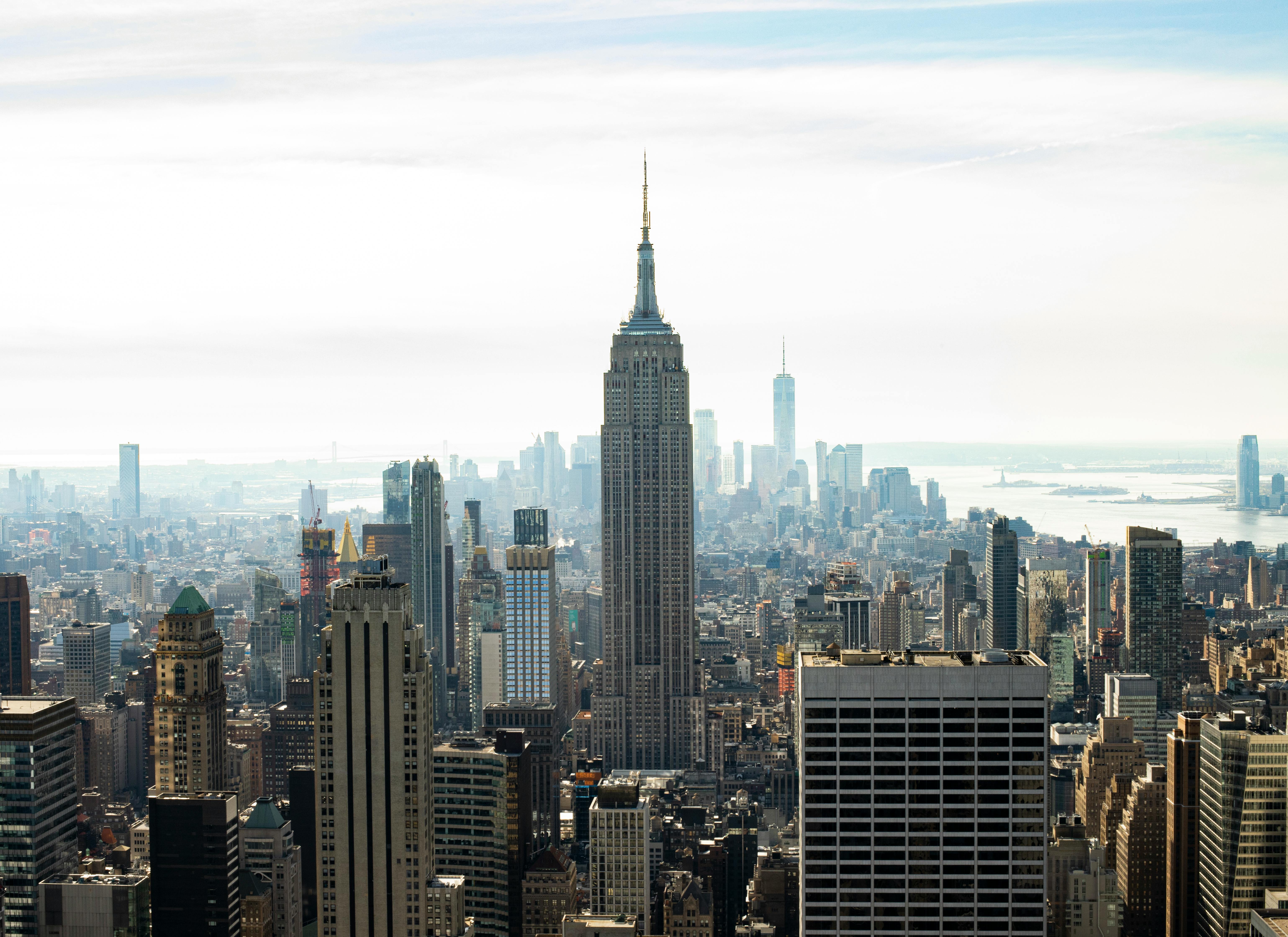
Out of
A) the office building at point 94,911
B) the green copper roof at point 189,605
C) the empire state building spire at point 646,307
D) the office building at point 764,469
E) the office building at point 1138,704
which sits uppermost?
the empire state building spire at point 646,307

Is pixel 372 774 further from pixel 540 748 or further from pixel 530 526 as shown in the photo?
pixel 530 526

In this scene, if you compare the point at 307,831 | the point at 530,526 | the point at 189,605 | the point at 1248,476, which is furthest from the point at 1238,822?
Answer: the point at 530,526

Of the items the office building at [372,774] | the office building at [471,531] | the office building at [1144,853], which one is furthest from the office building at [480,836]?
the office building at [471,531]

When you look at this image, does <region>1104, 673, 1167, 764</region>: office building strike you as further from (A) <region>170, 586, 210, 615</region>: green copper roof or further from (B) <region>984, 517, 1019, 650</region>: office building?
(A) <region>170, 586, 210, 615</region>: green copper roof

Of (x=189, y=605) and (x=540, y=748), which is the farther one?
(x=540, y=748)

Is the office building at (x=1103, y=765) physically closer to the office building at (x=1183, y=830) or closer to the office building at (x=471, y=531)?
→ the office building at (x=1183, y=830)

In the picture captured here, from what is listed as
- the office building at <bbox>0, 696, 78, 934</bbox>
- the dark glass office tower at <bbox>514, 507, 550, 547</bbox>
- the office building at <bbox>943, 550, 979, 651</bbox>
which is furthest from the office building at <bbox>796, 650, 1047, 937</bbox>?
the dark glass office tower at <bbox>514, 507, 550, 547</bbox>
